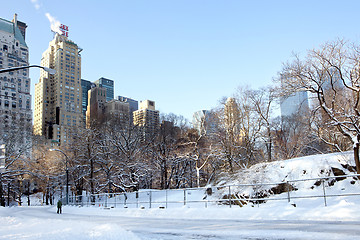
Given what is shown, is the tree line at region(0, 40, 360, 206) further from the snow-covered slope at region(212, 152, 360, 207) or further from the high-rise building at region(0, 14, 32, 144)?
the high-rise building at region(0, 14, 32, 144)

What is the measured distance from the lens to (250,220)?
14156 millimetres

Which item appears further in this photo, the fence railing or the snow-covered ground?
the fence railing

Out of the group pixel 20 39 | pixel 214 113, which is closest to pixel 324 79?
pixel 214 113

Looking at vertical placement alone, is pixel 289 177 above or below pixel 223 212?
above

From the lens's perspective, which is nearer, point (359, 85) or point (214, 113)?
point (359, 85)

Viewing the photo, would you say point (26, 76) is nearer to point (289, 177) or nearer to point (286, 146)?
point (286, 146)

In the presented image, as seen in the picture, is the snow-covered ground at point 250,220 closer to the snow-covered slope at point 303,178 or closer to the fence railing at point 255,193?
the snow-covered slope at point 303,178

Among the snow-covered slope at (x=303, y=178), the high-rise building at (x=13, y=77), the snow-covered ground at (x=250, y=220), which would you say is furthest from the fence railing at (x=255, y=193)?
the high-rise building at (x=13, y=77)

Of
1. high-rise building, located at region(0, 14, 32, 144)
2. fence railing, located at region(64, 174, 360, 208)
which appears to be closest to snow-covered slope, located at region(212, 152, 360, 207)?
fence railing, located at region(64, 174, 360, 208)

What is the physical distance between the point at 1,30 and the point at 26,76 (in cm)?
3285

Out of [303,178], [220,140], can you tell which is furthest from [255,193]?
[220,140]

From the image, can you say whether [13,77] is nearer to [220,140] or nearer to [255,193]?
[220,140]

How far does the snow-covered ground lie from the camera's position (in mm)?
9812

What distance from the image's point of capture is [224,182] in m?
27.0
